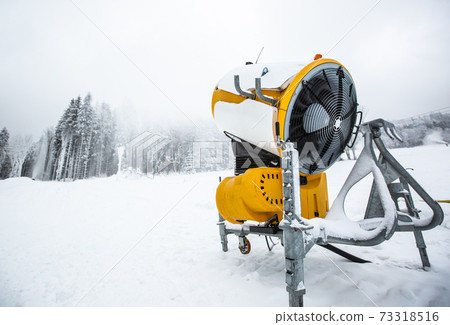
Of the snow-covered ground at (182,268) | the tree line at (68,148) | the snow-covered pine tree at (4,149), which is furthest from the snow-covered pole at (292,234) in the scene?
the snow-covered pine tree at (4,149)

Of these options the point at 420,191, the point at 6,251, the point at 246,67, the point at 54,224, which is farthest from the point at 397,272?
the point at 54,224

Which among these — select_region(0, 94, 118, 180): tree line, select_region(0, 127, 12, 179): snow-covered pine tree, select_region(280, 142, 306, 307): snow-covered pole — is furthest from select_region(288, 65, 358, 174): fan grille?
select_region(0, 127, 12, 179): snow-covered pine tree

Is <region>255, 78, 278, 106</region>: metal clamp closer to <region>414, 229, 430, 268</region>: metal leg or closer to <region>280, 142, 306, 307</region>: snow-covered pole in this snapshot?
<region>280, 142, 306, 307</region>: snow-covered pole

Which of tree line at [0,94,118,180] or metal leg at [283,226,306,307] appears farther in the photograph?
tree line at [0,94,118,180]

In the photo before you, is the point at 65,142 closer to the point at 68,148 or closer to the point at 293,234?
the point at 68,148

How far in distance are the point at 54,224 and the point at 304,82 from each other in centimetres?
818

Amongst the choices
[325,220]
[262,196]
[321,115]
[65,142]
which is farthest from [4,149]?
[325,220]

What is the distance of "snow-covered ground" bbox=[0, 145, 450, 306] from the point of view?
7.07ft

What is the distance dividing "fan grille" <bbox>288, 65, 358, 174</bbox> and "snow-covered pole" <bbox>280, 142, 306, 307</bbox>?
0.63 metres

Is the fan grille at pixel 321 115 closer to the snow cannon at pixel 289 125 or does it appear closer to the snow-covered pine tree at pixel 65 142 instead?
the snow cannon at pixel 289 125

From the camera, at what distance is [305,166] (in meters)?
2.47

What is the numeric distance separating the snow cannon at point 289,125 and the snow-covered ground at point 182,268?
2.83ft

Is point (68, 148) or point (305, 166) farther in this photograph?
point (68, 148)

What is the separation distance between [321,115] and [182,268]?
3.10 metres
